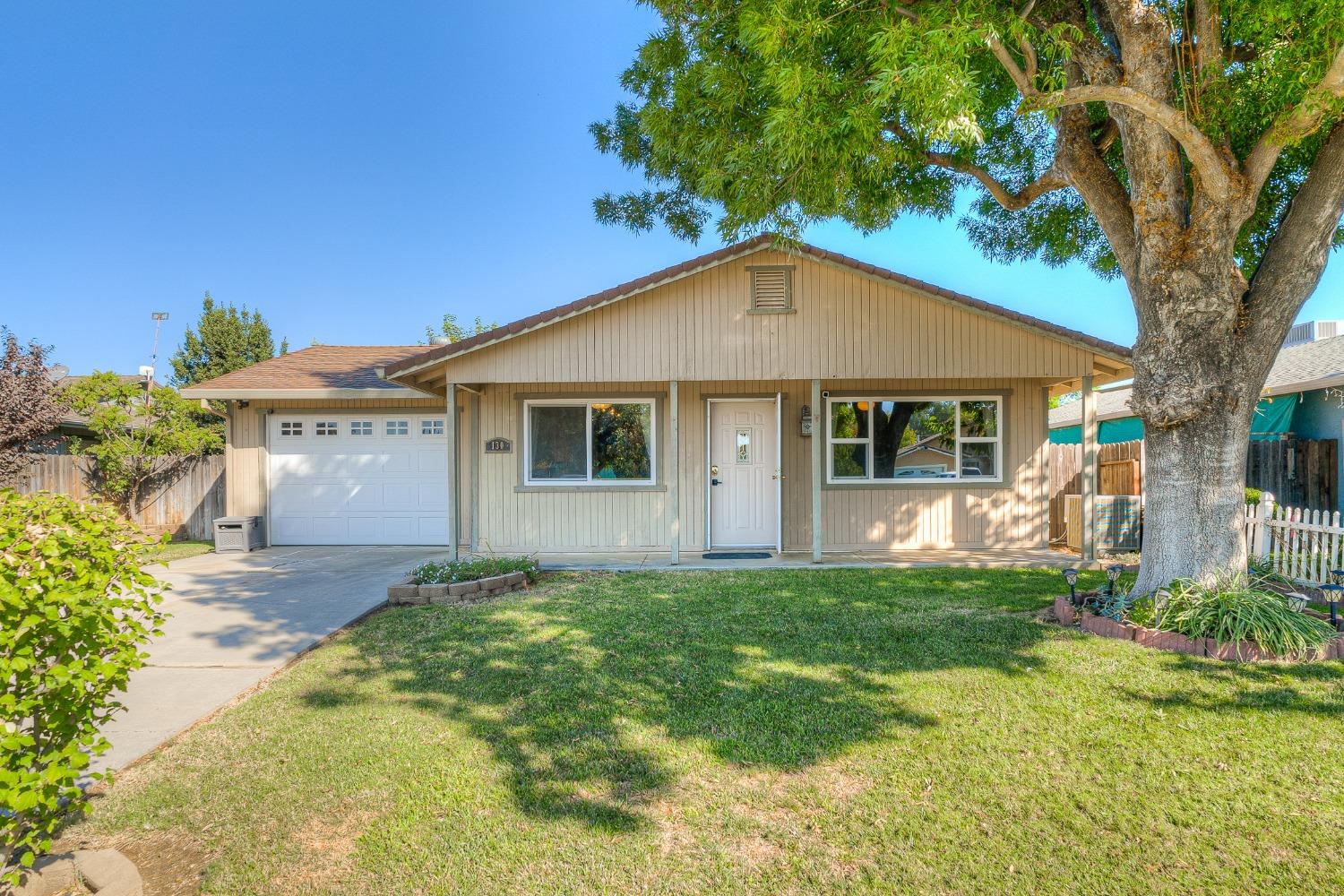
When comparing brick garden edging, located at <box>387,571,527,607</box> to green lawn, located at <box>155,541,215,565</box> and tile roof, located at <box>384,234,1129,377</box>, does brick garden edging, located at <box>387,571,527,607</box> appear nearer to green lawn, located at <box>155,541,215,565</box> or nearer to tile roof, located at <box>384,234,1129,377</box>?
tile roof, located at <box>384,234,1129,377</box>

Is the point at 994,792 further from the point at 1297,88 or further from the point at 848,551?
the point at 848,551

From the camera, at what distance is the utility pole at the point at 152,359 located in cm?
1178

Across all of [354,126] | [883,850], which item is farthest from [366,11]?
[883,850]

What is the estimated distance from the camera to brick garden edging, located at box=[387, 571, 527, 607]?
255 inches

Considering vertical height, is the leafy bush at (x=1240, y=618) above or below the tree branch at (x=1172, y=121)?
below

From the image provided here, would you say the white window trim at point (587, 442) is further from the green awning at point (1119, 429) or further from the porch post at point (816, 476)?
the green awning at point (1119, 429)

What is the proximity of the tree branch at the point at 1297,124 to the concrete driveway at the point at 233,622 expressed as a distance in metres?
7.26

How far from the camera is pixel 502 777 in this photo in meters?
2.94

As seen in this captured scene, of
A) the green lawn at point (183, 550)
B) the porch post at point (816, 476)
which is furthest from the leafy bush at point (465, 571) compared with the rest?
the green lawn at point (183, 550)

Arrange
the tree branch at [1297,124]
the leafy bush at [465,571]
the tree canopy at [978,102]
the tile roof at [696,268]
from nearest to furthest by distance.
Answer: the tree branch at [1297,124]
the tree canopy at [978,102]
the leafy bush at [465,571]
the tile roof at [696,268]

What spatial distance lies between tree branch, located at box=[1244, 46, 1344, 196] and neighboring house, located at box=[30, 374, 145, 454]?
1600cm

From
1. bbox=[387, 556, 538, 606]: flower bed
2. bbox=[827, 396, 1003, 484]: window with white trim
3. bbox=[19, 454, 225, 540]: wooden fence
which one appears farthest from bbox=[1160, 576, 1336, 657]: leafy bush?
bbox=[19, 454, 225, 540]: wooden fence

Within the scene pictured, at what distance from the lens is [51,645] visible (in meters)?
2.04

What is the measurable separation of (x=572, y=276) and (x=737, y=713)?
22726 millimetres
